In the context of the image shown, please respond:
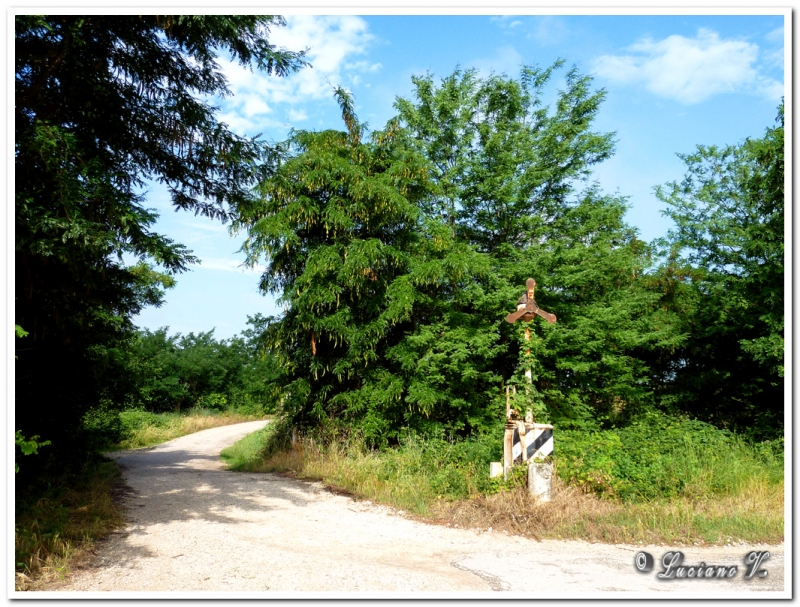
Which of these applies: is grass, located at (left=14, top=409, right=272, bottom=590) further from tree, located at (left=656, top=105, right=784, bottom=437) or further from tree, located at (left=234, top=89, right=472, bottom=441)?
tree, located at (left=656, top=105, right=784, bottom=437)

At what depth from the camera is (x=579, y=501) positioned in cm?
668

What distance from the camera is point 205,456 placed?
1820cm

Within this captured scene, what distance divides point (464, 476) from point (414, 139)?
8.34 m

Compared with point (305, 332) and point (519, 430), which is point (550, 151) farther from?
point (519, 430)

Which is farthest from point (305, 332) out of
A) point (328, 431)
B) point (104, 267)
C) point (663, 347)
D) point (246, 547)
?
point (663, 347)

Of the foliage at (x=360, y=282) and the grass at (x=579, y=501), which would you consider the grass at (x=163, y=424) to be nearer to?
the foliage at (x=360, y=282)

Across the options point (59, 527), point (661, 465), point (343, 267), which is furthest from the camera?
point (343, 267)

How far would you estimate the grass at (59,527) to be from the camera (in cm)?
454

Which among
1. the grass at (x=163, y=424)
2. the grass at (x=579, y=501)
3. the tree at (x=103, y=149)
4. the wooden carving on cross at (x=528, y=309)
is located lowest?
the grass at (x=163, y=424)

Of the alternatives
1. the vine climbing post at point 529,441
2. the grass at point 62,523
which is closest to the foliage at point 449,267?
the vine climbing post at point 529,441

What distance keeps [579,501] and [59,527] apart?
5.39 meters

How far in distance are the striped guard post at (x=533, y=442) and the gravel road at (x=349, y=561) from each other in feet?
3.91

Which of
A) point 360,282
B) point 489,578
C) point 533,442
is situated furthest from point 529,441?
point 360,282

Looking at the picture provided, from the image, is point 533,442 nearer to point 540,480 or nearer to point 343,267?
point 540,480
